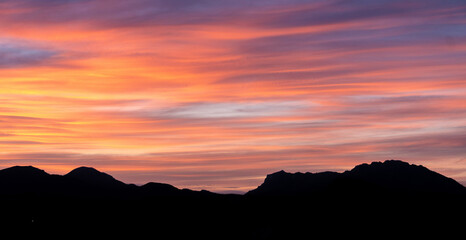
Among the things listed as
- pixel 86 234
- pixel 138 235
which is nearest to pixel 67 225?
pixel 86 234

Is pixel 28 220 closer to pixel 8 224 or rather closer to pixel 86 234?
pixel 8 224

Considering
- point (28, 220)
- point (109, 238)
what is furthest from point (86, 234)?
point (28, 220)

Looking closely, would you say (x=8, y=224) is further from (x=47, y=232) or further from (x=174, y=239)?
(x=174, y=239)

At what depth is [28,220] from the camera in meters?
196

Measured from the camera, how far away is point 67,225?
19588 centimetres

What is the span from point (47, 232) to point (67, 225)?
33.3 feet

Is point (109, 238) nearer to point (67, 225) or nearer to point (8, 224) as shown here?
point (67, 225)

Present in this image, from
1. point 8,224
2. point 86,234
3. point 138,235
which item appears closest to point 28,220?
point 8,224

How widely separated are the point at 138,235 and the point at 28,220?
117ft

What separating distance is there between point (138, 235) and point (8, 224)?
3999 centimetres

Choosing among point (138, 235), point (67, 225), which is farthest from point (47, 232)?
point (138, 235)

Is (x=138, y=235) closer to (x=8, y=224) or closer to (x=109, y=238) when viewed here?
(x=109, y=238)

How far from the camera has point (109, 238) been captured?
191 metres

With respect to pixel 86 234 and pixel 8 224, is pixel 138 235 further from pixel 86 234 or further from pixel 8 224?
pixel 8 224
